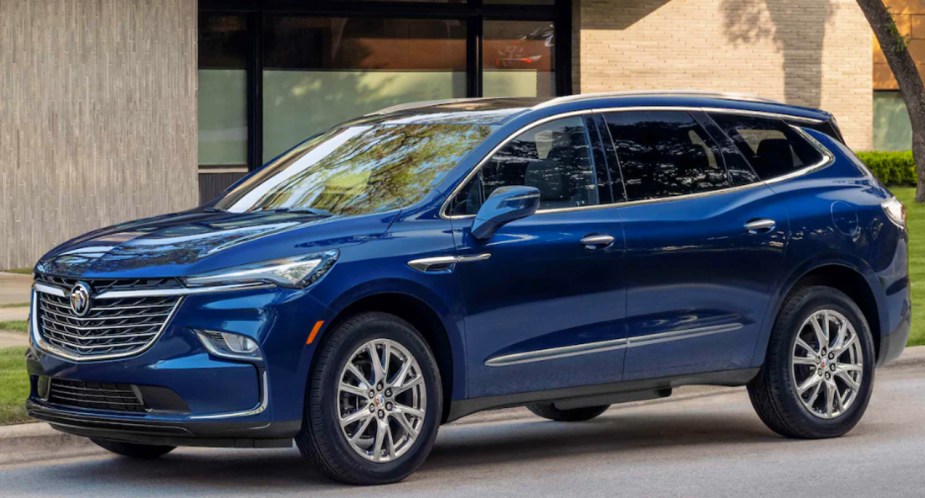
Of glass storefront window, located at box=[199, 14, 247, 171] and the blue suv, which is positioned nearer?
the blue suv

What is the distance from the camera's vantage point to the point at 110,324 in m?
7.45

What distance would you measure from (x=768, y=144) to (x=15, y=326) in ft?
23.1

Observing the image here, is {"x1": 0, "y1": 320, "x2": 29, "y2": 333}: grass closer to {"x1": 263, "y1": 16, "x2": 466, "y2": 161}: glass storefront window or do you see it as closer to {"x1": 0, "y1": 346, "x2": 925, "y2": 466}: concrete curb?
{"x1": 0, "y1": 346, "x2": 925, "y2": 466}: concrete curb

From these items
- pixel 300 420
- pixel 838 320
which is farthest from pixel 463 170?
pixel 838 320

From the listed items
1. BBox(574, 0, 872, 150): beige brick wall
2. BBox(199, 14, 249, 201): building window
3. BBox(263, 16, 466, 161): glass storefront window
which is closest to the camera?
BBox(199, 14, 249, 201): building window

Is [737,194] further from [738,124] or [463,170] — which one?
[463,170]

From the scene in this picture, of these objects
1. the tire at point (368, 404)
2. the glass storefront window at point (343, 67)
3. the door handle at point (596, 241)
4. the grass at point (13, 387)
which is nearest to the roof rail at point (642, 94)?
the door handle at point (596, 241)

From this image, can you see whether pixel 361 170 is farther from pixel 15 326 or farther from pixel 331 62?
pixel 331 62

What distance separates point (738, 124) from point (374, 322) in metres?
2.79

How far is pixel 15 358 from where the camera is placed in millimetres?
11727

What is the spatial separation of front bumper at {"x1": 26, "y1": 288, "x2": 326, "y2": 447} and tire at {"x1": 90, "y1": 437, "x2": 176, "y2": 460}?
47.6 inches

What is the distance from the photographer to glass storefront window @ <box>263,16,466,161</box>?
2466cm

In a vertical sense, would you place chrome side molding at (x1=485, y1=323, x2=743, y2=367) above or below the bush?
below

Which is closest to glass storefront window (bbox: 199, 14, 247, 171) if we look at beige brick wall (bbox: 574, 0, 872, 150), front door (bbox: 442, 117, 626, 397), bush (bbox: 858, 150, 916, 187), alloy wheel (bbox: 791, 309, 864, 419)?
beige brick wall (bbox: 574, 0, 872, 150)
